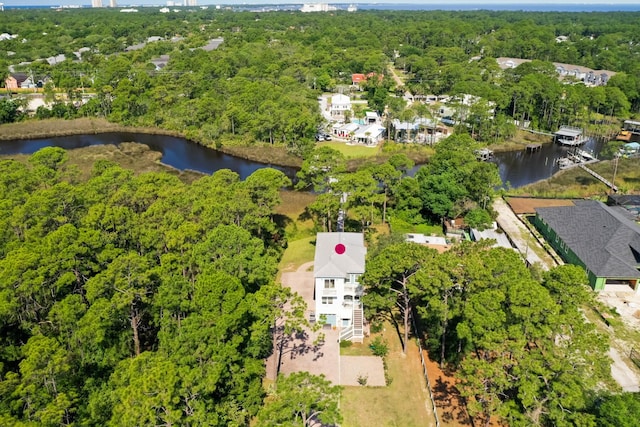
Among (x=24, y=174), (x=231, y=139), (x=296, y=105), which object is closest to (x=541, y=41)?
(x=296, y=105)

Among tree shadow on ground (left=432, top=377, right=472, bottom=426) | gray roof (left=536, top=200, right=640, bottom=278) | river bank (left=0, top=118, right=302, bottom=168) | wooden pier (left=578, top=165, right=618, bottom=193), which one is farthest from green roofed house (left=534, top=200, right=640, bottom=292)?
river bank (left=0, top=118, right=302, bottom=168)

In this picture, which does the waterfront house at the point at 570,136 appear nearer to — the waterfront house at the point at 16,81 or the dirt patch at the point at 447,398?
the dirt patch at the point at 447,398

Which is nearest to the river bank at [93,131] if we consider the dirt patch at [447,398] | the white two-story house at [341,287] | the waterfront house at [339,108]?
the waterfront house at [339,108]

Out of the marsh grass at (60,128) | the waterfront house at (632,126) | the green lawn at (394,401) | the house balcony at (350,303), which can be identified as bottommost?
the green lawn at (394,401)

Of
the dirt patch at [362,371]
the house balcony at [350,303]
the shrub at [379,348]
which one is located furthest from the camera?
the house balcony at [350,303]

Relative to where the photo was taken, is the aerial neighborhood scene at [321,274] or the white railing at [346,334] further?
the white railing at [346,334]

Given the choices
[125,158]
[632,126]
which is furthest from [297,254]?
[632,126]

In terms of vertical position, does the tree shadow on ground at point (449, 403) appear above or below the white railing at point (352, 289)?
below

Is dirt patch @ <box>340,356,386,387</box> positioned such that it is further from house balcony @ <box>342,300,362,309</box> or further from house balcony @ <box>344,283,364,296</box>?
house balcony @ <box>344,283,364,296</box>
